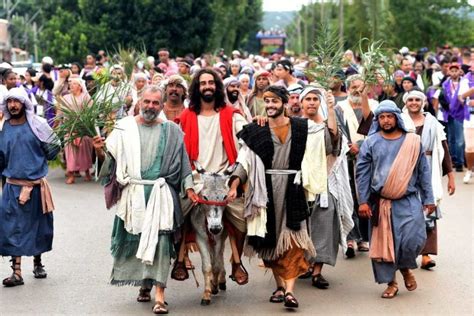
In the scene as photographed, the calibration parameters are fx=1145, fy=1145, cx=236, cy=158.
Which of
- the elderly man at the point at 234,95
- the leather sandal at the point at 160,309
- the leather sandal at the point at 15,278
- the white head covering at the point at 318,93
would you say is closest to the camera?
the leather sandal at the point at 160,309

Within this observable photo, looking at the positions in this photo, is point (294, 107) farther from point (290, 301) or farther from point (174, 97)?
point (290, 301)

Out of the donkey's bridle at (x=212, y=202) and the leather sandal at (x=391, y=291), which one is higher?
the donkey's bridle at (x=212, y=202)

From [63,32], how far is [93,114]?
36538mm

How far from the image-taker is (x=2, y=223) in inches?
409

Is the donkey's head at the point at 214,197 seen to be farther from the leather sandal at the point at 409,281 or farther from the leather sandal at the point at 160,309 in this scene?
the leather sandal at the point at 409,281

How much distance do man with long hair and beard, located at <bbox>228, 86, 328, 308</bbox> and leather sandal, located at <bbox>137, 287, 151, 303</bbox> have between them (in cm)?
101

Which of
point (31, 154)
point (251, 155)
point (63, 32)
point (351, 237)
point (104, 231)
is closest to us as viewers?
point (251, 155)

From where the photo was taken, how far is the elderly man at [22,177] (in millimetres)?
10305

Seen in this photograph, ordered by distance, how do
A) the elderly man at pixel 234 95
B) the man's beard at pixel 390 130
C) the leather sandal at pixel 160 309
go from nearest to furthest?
the leather sandal at pixel 160 309
the man's beard at pixel 390 130
the elderly man at pixel 234 95

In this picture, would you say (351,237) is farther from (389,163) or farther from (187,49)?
(187,49)

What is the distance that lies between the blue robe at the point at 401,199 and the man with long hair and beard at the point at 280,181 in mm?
564

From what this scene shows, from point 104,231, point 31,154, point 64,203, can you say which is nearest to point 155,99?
point 31,154

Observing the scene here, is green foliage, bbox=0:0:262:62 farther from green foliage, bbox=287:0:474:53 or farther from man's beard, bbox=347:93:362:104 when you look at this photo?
man's beard, bbox=347:93:362:104

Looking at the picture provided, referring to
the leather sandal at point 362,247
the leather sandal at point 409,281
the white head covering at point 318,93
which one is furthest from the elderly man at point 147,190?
the leather sandal at point 362,247
